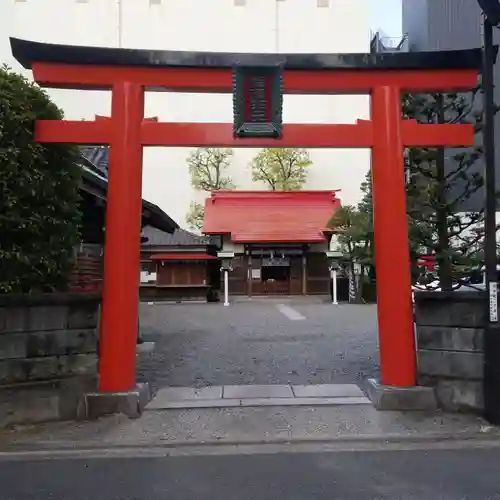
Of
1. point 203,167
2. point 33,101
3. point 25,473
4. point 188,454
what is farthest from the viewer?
point 203,167

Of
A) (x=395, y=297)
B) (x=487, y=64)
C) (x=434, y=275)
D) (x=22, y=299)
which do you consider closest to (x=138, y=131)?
(x=22, y=299)

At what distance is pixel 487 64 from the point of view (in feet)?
21.0

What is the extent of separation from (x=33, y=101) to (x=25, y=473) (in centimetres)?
433

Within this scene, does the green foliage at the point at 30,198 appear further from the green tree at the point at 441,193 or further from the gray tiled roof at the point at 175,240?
the gray tiled roof at the point at 175,240

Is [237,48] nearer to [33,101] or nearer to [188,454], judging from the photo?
[33,101]

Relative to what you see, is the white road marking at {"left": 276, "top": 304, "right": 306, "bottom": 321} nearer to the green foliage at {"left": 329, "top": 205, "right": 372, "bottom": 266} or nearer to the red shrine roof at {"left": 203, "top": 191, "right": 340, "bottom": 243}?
the green foliage at {"left": 329, "top": 205, "right": 372, "bottom": 266}

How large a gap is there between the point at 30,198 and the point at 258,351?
6.31 m

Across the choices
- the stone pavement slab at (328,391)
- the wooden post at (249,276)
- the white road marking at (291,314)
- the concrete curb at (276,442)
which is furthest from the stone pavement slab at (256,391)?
the wooden post at (249,276)

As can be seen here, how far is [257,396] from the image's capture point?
742 cm

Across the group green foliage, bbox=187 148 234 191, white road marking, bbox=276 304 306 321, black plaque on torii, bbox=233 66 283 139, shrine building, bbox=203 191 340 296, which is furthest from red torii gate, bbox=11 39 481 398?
green foliage, bbox=187 148 234 191

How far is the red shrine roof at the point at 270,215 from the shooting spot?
1147 inches

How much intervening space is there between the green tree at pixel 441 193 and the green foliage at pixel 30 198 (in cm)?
519

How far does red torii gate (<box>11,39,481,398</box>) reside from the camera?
6.71 metres

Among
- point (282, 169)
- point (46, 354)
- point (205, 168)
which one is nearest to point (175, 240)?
point (205, 168)
